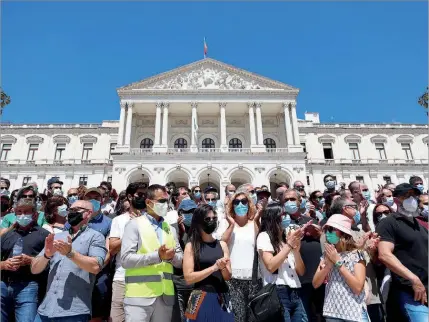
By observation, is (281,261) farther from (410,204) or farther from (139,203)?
(139,203)

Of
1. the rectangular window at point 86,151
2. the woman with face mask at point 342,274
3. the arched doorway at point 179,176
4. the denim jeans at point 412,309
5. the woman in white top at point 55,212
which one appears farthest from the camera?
the rectangular window at point 86,151

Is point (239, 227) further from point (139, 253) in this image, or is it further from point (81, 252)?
point (81, 252)

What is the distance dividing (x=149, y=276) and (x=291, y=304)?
1656 millimetres

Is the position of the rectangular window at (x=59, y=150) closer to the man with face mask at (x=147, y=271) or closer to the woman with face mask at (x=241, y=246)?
the woman with face mask at (x=241, y=246)

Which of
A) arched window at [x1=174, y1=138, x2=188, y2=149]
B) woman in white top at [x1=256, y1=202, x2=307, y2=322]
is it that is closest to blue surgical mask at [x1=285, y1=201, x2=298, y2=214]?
woman in white top at [x1=256, y1=202, x2=307, y2=322]

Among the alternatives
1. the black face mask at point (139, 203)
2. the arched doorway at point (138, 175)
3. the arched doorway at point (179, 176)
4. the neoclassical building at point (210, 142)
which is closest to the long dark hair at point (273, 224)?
the black face mask at point (139, 203)

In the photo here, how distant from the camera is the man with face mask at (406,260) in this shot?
326 cm

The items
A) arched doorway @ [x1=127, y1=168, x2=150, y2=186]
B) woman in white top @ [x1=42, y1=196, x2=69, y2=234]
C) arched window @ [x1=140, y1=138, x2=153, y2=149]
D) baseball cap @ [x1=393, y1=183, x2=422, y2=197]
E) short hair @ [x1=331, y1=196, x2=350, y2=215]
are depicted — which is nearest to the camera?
baseball cap @ [x1=393, y1=183, x2=422, y2=197]

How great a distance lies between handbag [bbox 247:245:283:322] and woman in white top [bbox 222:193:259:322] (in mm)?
226

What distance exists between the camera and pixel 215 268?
3.33 m

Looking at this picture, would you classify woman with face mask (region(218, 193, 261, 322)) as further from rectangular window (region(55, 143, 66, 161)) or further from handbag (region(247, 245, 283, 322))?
rectangular window (region(55, 143, 66, 161))

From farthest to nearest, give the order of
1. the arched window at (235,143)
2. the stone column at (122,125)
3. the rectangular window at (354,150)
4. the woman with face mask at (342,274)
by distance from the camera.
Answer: the rectangular window at (354,150)
the arched window at (235,143)
the stone column at (122,125)
the woman with face mask at (342,274)

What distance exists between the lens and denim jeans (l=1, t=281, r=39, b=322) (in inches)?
141

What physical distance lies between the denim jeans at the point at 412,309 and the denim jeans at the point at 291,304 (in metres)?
1.06
